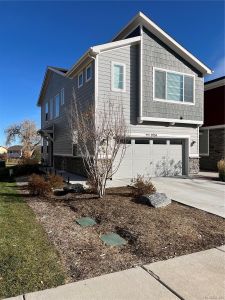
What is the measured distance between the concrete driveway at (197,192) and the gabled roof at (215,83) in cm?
879

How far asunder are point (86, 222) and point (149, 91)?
9.46 meters

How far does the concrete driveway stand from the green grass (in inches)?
194

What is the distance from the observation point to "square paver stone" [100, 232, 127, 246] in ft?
18.7

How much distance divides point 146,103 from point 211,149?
8031 mm

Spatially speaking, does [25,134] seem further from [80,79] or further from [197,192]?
[197,192]

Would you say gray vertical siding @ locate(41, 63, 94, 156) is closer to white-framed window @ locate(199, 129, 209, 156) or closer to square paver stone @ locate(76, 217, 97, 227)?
square paver stone @ locate(76, 217, 97, 227)

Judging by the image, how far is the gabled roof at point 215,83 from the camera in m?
19.7

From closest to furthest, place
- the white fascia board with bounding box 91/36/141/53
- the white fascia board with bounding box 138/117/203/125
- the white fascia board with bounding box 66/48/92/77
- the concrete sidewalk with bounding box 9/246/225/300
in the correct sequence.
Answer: the concrete sidewalk with bounding box 9/246/225/300 → the white fascia board with bounding box 91/36/141/53 → the white fascia board with bounding box 66/48/92/77 → the white fascia board with bounding box 138/117/203/125

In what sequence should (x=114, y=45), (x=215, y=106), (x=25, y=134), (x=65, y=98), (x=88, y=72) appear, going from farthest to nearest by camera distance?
(x=25, y=134) < (x=215, y=106) < (x=65, y=98) < (x=88, y=72) < (x=114, y=45)

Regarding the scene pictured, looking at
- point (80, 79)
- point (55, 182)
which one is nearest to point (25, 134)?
point (80, 79)

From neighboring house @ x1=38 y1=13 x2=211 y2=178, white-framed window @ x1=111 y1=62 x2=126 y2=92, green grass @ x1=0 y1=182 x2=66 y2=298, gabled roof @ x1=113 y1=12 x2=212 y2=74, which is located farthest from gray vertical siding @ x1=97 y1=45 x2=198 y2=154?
green grass @ x1=0 y1=182 x2=66 y2=298

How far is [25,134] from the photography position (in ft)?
179

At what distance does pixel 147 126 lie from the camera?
15.0 metres

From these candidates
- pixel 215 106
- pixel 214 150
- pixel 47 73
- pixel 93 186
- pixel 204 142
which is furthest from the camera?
pixel 47 73
